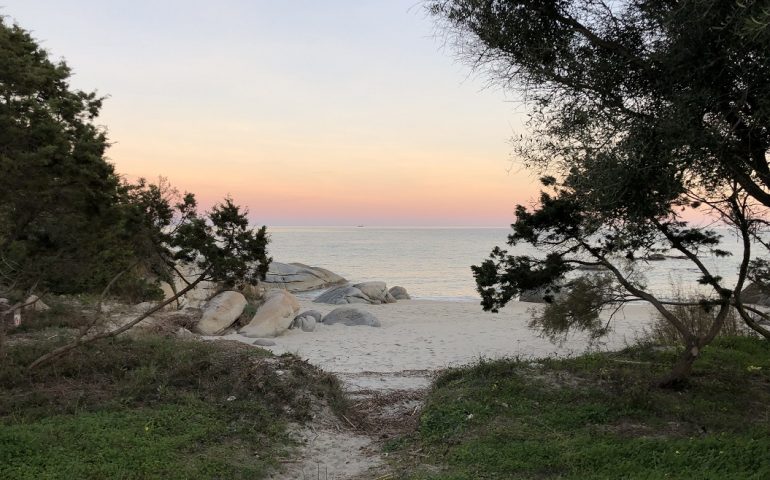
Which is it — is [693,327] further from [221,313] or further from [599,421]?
[221,313]

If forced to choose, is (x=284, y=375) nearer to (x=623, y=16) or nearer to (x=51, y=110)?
(x=51, y=110)

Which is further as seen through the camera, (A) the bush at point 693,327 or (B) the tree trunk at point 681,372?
(A) the bush at point 693,327

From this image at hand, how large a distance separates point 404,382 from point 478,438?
432 cm

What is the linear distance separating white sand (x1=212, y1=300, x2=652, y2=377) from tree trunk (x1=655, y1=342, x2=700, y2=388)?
5.01 m

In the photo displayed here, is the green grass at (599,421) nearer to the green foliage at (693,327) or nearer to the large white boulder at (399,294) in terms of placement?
the green foliage at (693,327)

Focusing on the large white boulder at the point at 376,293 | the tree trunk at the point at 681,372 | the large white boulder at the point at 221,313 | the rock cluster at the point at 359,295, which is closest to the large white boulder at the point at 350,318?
the large white boulder at the point at 221,313

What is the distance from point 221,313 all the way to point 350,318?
4.39 meters

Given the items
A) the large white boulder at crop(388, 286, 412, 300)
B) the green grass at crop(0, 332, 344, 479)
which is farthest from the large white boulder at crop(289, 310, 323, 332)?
the large white boulder at crop(388, 286, 412, 300)

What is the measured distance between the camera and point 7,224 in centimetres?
807

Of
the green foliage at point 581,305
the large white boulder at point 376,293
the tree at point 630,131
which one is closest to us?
the tree at point 630,131

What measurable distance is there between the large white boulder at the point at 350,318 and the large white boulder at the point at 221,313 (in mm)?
2954

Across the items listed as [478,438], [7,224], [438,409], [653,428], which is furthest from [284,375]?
[653,428]

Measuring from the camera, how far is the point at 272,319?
16.9 m

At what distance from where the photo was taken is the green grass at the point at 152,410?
5598mm
